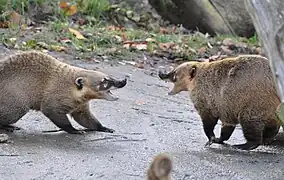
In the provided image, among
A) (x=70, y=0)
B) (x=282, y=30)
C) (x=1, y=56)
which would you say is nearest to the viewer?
(x=282, y=30)

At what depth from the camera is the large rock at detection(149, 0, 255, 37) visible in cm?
1394

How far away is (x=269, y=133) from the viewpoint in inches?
242

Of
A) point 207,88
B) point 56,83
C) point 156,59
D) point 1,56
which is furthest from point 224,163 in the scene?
point 156,59

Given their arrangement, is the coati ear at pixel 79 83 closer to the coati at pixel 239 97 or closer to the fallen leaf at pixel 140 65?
the coati at pixel 239 97

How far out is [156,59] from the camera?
36.3 ft

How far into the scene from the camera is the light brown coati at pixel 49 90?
6305 millimetres

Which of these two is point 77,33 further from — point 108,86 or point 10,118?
point 10,118

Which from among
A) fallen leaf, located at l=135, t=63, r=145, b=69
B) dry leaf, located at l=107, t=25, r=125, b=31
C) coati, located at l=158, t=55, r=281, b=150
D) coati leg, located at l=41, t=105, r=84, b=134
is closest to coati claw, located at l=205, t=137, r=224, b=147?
coati, located at l=158, t=55, r=281, b=150

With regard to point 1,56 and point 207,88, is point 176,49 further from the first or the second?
point 207,88

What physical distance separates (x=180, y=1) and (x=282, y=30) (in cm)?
1056

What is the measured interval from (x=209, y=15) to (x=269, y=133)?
7.97 meters

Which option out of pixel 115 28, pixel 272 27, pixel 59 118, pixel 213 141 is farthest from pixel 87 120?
pixel 115 28

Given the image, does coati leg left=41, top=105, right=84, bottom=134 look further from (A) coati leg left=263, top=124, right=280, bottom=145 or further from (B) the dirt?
(A) coati leg left=263, top=124, right=280, bottom=145

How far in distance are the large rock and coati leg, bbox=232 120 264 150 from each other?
793 centimetres
